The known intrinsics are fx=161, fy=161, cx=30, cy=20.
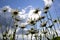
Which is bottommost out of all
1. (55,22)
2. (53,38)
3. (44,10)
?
(53,38)

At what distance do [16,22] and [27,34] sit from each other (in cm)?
27

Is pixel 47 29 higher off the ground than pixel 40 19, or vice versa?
pixel 40 19

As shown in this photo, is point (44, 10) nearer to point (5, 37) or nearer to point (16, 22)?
point (16, 22)

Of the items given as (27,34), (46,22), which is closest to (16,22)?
(27,34)

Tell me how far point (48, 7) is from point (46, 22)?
0.29m

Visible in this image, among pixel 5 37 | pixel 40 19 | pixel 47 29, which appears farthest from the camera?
pixel 40 19

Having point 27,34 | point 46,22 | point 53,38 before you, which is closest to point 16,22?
point 27,34

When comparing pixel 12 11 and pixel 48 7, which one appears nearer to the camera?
pixel 48 7

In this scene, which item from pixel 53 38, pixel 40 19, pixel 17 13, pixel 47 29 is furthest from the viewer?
pixel 17 13

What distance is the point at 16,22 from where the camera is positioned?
7.52 ft

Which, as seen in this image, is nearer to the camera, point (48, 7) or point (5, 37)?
point (5, 37)

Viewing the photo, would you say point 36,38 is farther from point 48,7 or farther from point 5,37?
point 48,7

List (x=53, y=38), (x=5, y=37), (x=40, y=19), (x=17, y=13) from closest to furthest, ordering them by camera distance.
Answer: (x=53, y=38)
(x=5, y=37)
(x=40, y=19)
(x=17, y=13)

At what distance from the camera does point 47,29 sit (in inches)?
85.7
